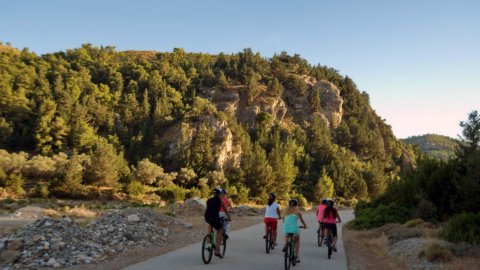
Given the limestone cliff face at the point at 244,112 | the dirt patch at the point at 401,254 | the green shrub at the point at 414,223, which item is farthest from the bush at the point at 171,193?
the dirt patch at the point at 401,254

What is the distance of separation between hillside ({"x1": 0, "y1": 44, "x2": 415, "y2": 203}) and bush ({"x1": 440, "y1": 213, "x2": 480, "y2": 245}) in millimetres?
46754

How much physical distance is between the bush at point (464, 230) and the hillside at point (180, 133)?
46754 mm

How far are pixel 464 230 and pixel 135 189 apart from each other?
163ft

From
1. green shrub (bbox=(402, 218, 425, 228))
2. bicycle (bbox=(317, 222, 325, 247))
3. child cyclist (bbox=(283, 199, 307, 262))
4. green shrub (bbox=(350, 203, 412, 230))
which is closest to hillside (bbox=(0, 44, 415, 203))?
green shrub (bbox=(350, 203, 412, 230))

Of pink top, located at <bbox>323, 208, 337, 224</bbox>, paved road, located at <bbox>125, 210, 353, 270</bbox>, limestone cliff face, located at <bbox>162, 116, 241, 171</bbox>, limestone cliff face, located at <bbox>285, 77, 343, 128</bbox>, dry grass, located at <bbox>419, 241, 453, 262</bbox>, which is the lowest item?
paved road, located at <bbox>125, 210, 353, 270</bbox>

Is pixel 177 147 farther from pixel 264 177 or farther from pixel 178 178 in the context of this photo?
pixel 264 177

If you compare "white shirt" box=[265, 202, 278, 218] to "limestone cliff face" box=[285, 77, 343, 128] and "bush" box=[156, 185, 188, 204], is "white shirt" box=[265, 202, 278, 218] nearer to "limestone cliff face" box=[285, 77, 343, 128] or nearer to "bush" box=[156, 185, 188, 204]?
"bush" box=[156, 185, 188, 204]

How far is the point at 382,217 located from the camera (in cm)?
2372

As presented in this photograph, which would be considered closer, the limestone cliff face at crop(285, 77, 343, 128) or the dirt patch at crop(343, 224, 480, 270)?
the dirt patch at crop(343, 224, 480, 270)

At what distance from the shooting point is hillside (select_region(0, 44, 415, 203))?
5966 cm

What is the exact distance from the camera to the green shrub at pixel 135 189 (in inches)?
2248

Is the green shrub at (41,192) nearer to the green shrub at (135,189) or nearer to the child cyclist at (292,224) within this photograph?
the green shrub at (135,189)

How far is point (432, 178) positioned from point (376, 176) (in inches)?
2749

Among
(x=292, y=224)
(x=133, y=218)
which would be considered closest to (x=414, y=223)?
(x=292, y=224)
